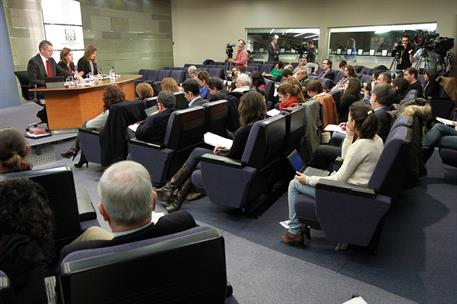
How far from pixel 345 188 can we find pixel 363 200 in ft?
0.44

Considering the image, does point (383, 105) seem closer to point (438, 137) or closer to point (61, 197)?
point (438, 137)

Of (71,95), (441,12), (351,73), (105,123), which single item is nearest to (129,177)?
(105,123)

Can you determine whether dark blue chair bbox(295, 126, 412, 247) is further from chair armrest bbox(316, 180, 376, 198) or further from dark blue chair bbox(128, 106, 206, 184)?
dark blue chair bbox(128, 106, 206, 184)

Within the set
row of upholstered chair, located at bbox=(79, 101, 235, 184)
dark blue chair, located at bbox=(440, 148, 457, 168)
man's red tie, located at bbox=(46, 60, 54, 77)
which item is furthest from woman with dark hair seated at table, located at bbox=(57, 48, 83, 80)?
dark blue chair, located at bbox=(440, 148, 457, 168)

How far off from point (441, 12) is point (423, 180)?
6.23m

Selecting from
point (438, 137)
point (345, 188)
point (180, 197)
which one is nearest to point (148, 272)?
point (345, 188)

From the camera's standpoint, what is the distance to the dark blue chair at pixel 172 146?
3.34m

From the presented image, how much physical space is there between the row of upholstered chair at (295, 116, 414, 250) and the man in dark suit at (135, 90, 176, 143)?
1729 mm

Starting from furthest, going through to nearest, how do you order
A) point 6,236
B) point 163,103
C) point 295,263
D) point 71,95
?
1. point 71,95
2. point 163,103
3. point 295,263
4. point 6,236

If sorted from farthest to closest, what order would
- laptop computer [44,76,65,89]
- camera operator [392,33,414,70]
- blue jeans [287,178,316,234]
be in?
camera operator [392,33,414,70] < laptop computer [44,76,65,89] < blue jeans [287,178,316,234]

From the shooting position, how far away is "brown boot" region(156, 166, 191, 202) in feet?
10.8

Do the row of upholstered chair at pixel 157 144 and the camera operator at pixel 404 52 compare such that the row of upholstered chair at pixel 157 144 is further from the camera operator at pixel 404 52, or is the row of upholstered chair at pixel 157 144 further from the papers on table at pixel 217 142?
the camera operator at pixel 404 52

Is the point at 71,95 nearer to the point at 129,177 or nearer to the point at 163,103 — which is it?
the point at 163,103

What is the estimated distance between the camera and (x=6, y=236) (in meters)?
1.18
